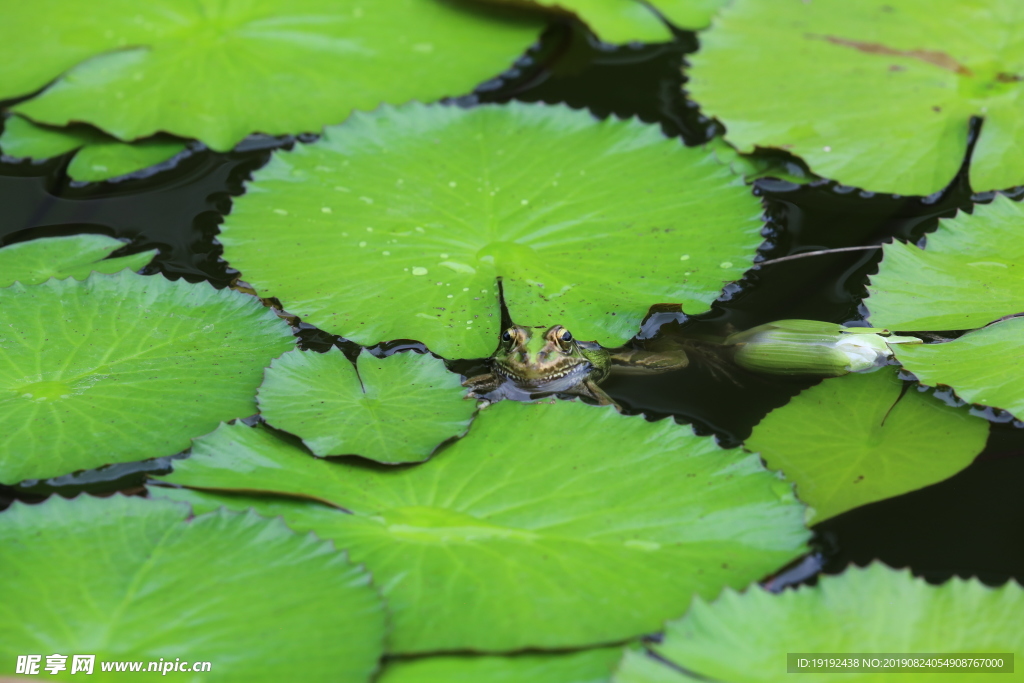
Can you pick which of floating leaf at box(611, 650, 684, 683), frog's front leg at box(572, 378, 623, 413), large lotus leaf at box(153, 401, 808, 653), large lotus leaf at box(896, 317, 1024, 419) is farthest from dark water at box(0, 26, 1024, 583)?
floating leaf at box(611, 650, 684, 683)

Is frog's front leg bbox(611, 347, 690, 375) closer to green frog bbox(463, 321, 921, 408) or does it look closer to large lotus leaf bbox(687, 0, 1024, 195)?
green frog bbox(463, 321, 921, 408)

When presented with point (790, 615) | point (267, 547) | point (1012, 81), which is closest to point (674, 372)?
point (790, 615)

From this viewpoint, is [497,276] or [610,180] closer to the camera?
[497,276]

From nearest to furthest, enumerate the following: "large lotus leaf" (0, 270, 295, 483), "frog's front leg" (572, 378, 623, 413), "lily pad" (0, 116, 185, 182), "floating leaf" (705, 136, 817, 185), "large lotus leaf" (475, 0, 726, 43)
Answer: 1. "large lotus leaf" (0, 270, 295, 483)
2. "frog's front leg" (572, 378, 623, 413)
3. "floating leaf" (705, 136, 817, 185)
4. "lily pad" (0, 116, 185, 182)
5. "large lotus leaf" (475, 0, 726, 43)

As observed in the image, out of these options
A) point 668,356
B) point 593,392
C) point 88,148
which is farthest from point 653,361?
point 88,148

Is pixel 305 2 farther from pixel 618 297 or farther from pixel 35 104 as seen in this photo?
pixel 618 297

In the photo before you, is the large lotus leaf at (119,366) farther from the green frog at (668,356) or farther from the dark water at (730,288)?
the green frog at (668,356)
